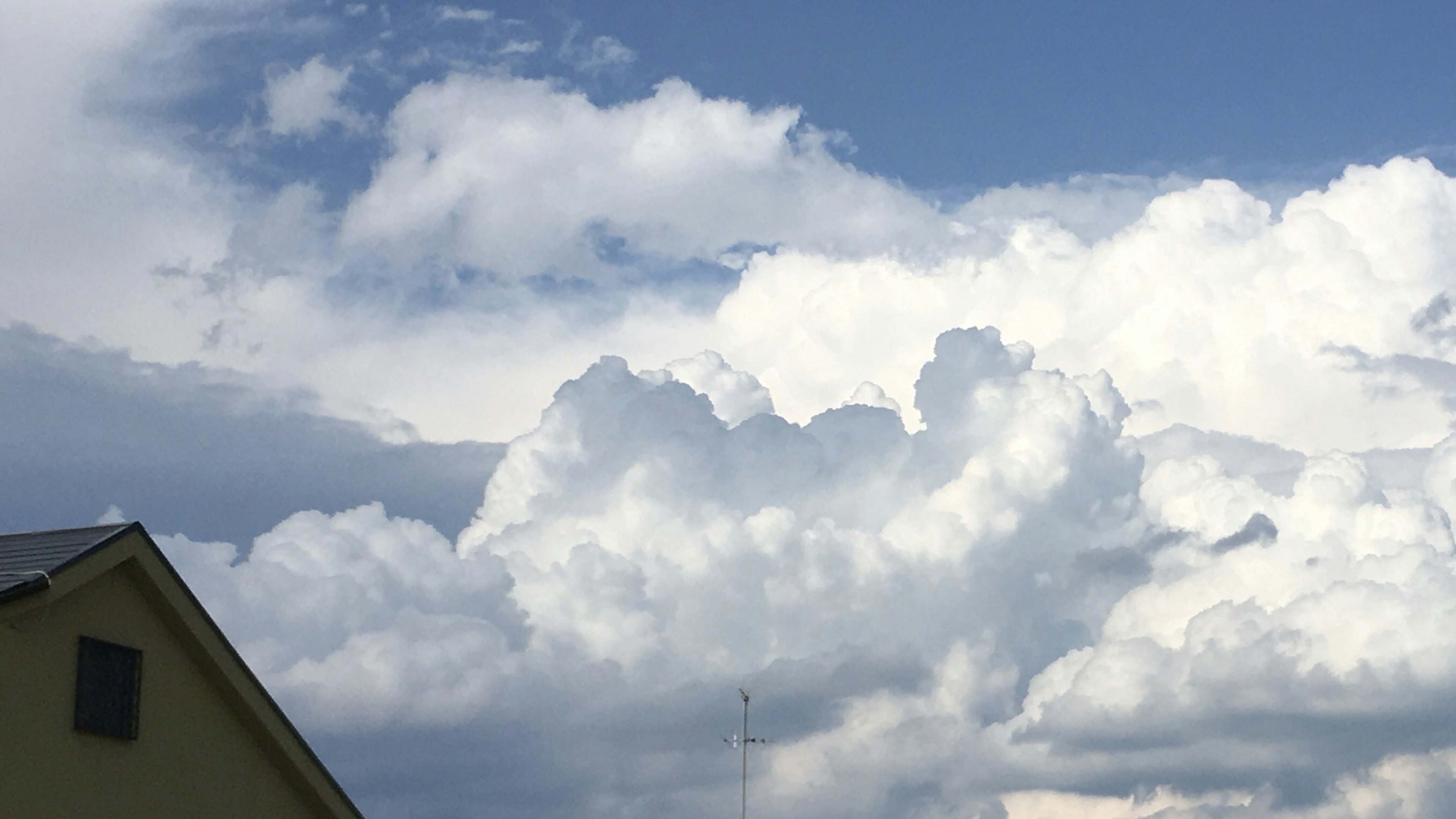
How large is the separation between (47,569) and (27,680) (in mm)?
1802

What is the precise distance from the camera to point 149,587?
27.8 metres

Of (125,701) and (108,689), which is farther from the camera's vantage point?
(125,701)

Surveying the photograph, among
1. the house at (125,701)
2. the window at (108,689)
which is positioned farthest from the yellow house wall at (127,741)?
the window at (108,689)

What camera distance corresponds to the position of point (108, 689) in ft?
86.9

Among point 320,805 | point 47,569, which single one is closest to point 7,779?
point 47,569

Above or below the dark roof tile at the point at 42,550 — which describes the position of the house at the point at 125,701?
below

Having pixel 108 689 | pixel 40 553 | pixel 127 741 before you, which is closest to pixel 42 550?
pixel 40 553

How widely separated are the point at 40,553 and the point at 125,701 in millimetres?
2989

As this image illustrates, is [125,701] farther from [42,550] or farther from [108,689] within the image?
[42,550]

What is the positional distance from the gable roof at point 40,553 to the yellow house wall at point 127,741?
1.69 feet

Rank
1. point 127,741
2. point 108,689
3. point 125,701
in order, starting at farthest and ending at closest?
1. point 125,701
2. point 127,741
3. point 108,689

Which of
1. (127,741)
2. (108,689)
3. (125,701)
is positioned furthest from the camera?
(125,701)

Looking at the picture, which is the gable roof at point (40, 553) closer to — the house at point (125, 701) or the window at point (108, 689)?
the house at point (125, 701)

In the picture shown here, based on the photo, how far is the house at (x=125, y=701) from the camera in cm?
2472
